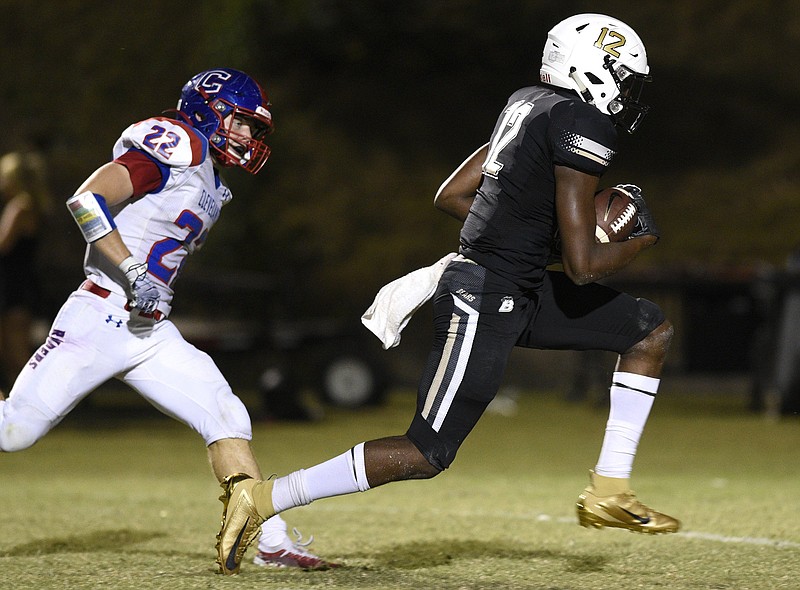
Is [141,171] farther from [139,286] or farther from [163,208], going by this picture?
[139,286]

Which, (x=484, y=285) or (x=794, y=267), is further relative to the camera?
(x=794, y=267)

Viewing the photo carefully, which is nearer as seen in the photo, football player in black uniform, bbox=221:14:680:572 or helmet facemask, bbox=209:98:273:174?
football player in black uniform, bbox=221:14:680:572

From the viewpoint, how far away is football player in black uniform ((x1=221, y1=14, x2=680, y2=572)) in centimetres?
449

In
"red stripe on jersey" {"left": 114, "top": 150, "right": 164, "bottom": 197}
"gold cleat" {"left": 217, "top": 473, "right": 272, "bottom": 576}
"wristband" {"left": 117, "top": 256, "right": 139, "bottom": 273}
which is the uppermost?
"red stripe on jersey" {"left": 114, "top": 150, "right": 164, "bottom": 197}

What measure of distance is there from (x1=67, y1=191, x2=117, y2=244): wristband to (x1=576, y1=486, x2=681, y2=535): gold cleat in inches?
83.2

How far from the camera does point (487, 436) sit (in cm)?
1173

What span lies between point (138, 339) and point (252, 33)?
18115 mm

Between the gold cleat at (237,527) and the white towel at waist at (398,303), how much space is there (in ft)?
2.40

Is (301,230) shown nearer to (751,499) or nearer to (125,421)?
(125,421)

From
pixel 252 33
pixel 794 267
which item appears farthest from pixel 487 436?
pixel 252 33

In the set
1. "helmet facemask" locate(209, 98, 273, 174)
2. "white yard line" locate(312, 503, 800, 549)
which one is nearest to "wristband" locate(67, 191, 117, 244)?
"helmet facemask" locate(209, 98, 273, 174)

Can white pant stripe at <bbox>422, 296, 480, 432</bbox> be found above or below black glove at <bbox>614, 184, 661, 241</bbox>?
below

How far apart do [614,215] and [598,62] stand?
0.58m

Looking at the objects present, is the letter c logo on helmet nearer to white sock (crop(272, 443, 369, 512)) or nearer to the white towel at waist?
the white towel at waist
